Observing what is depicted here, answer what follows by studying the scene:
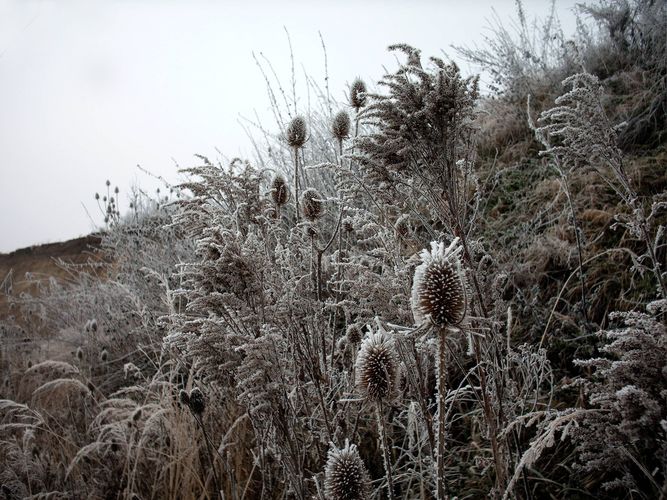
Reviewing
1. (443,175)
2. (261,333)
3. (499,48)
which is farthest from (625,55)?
(261,333)

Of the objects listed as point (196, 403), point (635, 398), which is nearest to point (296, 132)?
point (196, 403)

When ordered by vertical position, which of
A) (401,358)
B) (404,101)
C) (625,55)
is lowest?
(401,358)

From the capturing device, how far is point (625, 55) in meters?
5.47

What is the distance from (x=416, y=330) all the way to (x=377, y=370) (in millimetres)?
314

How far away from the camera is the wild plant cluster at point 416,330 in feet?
4.85

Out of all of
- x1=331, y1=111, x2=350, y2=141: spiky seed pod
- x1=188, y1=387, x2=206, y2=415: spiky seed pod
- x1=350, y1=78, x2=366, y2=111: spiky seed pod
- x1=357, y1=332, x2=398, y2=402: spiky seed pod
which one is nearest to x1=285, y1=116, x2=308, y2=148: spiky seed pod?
x1=331, y1=111, x2=350, y2=141: spiky seed pod

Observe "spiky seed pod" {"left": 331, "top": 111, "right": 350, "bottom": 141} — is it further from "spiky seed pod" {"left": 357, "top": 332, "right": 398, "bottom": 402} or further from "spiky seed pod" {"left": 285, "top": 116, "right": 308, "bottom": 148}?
"spiky seed pod" {"left": 357, "top": 332, "right": 398, "bottom": 402}

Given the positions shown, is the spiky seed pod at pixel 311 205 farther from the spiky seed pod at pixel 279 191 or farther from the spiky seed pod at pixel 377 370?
the spiky seed pod at pixel 377 370

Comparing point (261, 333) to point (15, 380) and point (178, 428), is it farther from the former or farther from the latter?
point (15, 380)

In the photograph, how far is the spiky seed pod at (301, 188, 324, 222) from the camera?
2330mm

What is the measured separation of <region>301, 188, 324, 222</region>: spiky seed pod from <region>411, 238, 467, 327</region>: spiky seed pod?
1.20 meters

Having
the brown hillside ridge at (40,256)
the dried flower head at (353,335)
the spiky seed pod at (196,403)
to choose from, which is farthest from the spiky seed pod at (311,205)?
the brown hillside ridge at (40,256)

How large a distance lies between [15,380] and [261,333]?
5.00 metres

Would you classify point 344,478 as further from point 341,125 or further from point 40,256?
point 40,256
